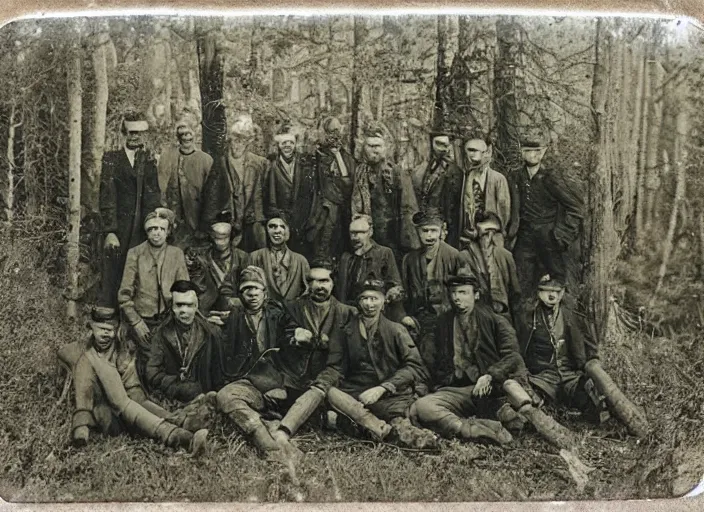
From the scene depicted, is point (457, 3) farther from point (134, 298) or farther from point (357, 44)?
point (134, 298)

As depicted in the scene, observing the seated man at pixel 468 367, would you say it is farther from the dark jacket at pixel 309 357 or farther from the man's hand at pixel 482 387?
the dark jacket at pixel 309 357

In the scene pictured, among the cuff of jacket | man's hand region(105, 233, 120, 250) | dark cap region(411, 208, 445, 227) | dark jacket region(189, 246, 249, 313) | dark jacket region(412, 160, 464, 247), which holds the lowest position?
the cuff of jacket

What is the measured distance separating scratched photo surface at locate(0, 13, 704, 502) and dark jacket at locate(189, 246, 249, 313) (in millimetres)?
12

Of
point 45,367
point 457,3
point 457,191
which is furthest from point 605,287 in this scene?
point 45,367

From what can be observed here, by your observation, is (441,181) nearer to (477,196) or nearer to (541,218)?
(477,196)

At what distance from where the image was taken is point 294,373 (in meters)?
4.03

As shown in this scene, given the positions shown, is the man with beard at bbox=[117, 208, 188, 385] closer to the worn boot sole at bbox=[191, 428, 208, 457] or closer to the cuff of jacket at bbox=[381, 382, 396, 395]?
the worn boot sole at bbox=[191, 428, 208, 457]

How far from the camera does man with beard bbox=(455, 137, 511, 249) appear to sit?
4102 mm

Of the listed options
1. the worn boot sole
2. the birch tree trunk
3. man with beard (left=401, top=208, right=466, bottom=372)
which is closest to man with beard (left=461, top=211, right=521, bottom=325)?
man with beard (left=401, top=208, right=466, bottom=372)

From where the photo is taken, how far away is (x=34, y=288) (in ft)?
13.2

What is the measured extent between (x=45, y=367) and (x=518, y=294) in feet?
8.65

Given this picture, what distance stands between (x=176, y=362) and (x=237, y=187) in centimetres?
102

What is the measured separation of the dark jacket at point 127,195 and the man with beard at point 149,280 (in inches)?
2.1

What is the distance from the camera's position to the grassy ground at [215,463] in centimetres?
396
